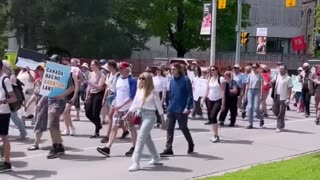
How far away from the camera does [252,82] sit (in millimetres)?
15156

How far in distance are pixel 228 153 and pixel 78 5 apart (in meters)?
29.8

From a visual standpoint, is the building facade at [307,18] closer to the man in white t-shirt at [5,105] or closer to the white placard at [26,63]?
the white placard at [26,63]

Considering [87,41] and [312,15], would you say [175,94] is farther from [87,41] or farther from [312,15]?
[312,15]

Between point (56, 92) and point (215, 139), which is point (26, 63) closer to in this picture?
point (56, 92)

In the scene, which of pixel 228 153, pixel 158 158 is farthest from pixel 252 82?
pixel 158 158

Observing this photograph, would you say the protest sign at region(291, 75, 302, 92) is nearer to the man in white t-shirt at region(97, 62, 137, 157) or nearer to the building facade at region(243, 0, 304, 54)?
the man in white t-shirt at region(97, 62, 137, 157)

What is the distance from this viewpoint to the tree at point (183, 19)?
4934 cm

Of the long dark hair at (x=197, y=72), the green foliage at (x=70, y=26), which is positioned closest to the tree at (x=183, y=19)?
the green foliage at (x=70, y=26)

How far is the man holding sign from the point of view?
10.2 meters

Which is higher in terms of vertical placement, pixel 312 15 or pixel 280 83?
pixel 312 15

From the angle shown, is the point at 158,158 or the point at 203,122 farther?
the point at 203,122

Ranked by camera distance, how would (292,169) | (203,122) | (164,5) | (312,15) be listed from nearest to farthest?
(292,169)
(203,122)
(164,5)
(312,15)

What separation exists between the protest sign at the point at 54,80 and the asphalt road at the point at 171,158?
3.91 feet

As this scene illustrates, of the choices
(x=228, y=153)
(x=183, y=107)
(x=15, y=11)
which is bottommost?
(x=228, y=153)
